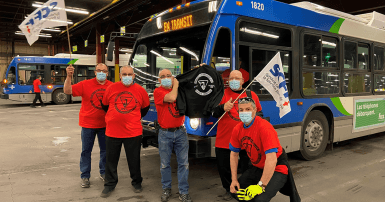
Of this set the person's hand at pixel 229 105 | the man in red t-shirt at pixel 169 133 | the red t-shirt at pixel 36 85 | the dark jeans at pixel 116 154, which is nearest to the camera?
the person's hand at pixel 229 105

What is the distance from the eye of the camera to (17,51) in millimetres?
35969

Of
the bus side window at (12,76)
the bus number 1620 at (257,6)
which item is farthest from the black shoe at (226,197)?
the bus side window at (12,76)

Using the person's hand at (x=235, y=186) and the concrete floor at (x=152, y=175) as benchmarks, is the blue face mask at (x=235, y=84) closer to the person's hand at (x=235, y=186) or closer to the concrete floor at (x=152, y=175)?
the person's hand at (x=235, y=186)

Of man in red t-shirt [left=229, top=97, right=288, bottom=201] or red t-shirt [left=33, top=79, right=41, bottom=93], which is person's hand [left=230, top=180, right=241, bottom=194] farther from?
red t-shirt [left=33, top=79, right=41, bottom=93]

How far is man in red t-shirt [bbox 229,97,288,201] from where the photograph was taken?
8.87 feet

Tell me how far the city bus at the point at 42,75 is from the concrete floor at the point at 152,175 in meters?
11.2

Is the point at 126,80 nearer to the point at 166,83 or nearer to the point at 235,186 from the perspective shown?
the point at 166,83

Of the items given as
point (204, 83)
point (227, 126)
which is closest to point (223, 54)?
point (204, 83)

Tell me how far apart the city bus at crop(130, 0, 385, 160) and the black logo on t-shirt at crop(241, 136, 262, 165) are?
4.66ft

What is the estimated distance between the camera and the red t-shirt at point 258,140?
9.08 ft

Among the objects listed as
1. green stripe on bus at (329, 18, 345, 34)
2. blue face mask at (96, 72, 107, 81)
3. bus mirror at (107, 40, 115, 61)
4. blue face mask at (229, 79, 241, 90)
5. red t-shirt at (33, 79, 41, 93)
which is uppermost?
green stripe on bus at (329, 18, 345, 34)

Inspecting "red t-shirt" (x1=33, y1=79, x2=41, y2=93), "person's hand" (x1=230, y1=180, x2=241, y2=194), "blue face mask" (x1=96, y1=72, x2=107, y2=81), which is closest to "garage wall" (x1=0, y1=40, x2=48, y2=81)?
"red t-shirt" (x1=33, y1=79, x2=41, y2=93)

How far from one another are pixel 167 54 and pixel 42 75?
15789mm

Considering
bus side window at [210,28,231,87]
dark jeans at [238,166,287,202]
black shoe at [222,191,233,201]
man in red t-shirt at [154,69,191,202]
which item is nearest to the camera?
dark jeans at [238,166,287,202]
